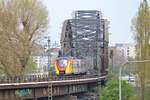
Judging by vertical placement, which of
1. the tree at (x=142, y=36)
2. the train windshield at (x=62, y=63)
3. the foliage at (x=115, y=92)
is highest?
the tree at (x=142, y=36)

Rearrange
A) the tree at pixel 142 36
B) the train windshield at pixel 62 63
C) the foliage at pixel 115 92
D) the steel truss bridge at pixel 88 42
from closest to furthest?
the tree at pixel 142 36 < the foliage at pixel 115 92 < the train windshield at pixel 62 63 < the steel truss bridge at pixel 88 42

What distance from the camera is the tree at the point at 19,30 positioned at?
A: 69.6m

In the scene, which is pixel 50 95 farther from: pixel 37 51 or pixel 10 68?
pixel 37 51

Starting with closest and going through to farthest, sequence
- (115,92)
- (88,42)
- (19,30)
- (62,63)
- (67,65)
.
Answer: (115,92) → (19,30) → (67,65) → (62,63) → (88,42)

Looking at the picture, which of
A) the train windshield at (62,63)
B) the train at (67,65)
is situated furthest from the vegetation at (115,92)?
the train windshield at (62,63)

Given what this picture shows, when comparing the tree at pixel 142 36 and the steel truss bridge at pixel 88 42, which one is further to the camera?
the steel truss bridge at pixel 88 42

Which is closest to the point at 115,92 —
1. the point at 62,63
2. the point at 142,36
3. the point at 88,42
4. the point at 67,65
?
the point at 142,36

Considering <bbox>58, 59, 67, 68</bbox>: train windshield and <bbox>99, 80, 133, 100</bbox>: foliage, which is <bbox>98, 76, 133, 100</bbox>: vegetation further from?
<bbox>58, 59, 67, 68</bbox>: train windshield

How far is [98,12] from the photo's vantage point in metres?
133

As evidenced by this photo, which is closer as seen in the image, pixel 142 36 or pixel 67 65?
pixel 142 36

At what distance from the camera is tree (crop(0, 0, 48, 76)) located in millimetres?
69562

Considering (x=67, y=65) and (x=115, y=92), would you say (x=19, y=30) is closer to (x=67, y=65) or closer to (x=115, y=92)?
(x=67, y=65)

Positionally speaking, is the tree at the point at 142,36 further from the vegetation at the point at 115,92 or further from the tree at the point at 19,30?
the tree at the point at 19,30

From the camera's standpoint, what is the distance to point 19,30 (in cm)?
7631
